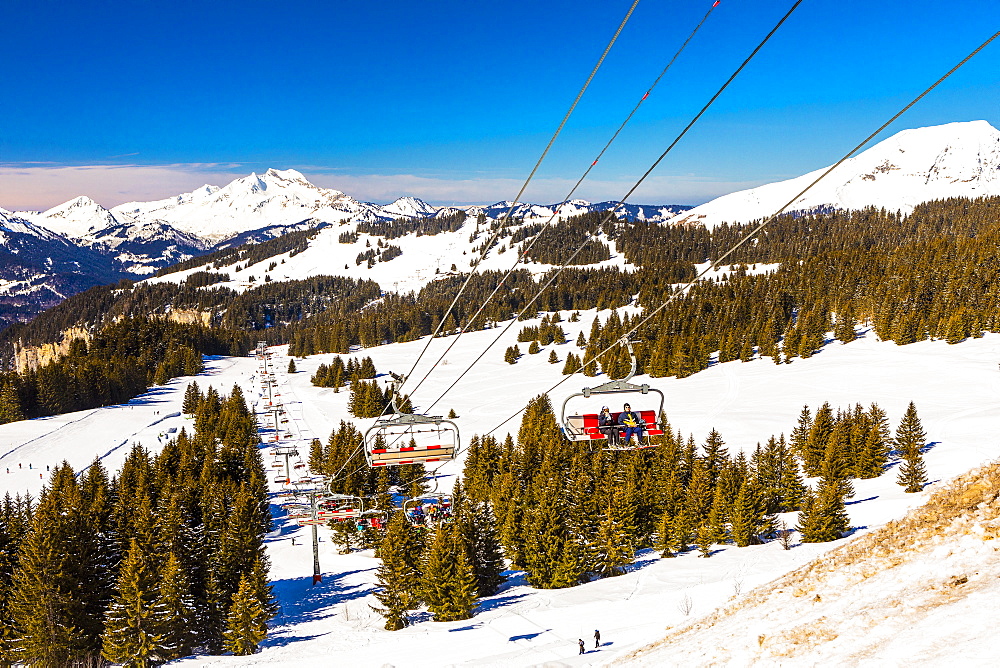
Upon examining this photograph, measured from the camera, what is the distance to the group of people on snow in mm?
16062

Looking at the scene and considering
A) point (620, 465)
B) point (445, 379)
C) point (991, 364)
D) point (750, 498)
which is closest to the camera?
point (750, 498)

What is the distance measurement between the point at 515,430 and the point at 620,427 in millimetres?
57279

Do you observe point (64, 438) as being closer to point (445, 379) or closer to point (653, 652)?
point (445, 379)

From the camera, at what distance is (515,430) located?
72.6m

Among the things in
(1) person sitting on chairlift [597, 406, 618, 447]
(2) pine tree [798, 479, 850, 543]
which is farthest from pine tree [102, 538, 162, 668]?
(2) pine tree [798, 479, 850, 543]

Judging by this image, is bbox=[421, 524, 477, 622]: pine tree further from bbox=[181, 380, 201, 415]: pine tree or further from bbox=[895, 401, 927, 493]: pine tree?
bbox=[181, 380, 201, 415]: pine tree

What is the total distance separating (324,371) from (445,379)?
976 inches

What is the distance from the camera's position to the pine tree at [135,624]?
27625mm

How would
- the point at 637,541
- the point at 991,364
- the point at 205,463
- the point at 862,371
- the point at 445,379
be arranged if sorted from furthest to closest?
1. the point at 445,379
2. the point at 862,371
3. the point at 991,364
4. the point at 205,463
5. the point at 637,541

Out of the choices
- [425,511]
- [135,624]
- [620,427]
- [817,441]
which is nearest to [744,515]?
[817,441]

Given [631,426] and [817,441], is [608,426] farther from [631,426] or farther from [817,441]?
[817,441]

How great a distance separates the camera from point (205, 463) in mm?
50500

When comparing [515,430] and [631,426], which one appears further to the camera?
[515,430]

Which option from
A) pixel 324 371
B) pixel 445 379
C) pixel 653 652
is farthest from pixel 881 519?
pixel 324 371
